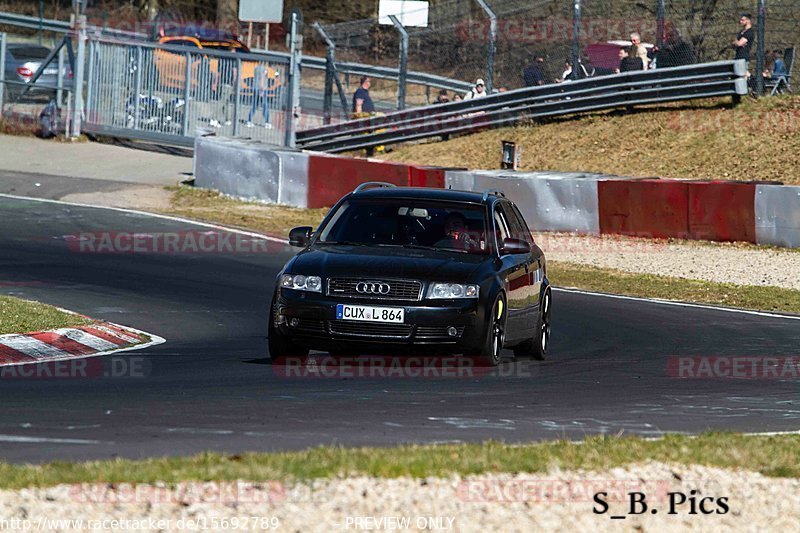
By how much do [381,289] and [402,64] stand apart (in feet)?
66.6

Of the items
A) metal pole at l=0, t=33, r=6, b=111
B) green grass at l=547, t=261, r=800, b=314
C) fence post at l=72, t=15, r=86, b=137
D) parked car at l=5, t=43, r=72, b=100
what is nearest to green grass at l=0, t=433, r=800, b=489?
green grass at l=547, t=261, r=800, b=314

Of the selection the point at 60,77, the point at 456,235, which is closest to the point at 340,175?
the point at 60,77

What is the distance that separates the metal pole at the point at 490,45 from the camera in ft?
95.5

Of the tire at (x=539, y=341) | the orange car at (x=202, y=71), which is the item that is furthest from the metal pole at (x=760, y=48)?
the tire at (x=539, y=341)

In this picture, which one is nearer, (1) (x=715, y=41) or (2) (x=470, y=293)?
(2) (x=470, y=293)

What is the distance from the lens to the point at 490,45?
29.7 meters

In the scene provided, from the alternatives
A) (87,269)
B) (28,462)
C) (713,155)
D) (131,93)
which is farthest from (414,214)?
(131,93)

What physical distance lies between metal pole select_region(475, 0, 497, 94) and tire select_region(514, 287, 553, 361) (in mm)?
17031

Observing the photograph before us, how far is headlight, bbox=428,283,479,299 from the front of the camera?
10.7m

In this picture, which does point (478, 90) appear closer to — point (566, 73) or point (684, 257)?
point (566, 73)

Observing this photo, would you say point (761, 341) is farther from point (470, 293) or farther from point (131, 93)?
point (131, 93)

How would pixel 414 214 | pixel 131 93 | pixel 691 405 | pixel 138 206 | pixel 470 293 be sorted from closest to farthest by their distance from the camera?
pixel 691 405 → pixel 470 293 → pixel 414 214 → pixel 138 206 → pixel 131 93

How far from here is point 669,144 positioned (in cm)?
2791

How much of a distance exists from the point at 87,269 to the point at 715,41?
14909 millimetres
